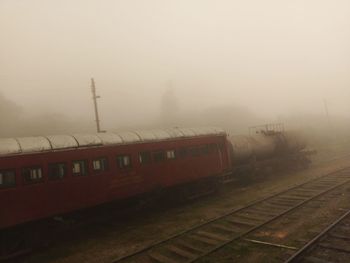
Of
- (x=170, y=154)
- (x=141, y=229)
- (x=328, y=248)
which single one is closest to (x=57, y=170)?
(x=141, y=229)

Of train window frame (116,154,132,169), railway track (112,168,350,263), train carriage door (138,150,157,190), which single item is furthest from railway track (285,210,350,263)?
train window frame (116,154,132,169)

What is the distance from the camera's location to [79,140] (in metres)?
13.8

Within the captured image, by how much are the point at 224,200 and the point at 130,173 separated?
5.92 meters

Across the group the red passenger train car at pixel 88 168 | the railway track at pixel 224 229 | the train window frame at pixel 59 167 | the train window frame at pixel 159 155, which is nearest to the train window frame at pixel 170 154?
the red passenger train car at pixel 88 168

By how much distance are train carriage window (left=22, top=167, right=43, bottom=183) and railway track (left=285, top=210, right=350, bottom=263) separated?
8.82 meters

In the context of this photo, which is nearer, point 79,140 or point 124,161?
point 79,140

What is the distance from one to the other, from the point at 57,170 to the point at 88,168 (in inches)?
51.9

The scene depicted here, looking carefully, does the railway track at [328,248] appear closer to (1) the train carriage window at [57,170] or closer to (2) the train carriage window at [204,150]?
(1) the train carriage window at [57,170]

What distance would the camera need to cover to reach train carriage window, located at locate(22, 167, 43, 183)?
11.7m

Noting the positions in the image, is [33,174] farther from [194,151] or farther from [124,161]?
[194,151]

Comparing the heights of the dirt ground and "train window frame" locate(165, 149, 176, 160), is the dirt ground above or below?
below

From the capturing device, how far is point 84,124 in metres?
69.8

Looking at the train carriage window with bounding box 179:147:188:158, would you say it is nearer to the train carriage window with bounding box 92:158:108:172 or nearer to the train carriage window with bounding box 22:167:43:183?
the train carriage window with bounding box 92:158:108:172

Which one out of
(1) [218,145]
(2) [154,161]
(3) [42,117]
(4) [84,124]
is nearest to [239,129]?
(4) [84,124]
